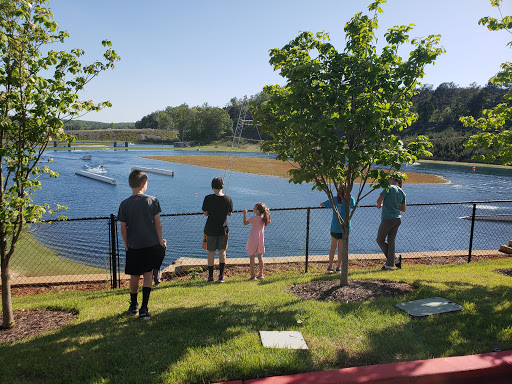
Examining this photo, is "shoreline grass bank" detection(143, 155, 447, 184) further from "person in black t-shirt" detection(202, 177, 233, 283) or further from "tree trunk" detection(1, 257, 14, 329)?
"tree trunk" detection(1, 257, 14, 329)

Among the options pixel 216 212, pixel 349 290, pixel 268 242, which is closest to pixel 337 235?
pixel 349 290

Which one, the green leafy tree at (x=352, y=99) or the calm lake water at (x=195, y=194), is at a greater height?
the green leafy tree at (x=352, y=99)

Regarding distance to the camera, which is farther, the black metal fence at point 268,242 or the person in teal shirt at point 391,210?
the black metal fence at point 268,242

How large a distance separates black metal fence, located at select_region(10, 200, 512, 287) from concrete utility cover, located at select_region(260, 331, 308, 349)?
441 cm

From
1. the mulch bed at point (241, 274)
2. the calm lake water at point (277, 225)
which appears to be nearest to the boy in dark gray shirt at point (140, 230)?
the mulch bed at point (241, 274)

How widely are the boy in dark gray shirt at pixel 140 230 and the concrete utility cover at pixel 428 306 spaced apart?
3.29m

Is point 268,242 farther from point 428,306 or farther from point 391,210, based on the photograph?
point 428,306

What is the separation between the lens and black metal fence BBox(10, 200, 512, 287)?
9.96m

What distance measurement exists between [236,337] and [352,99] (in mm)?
3648

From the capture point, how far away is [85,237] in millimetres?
15461

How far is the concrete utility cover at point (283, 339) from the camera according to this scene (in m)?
3.77

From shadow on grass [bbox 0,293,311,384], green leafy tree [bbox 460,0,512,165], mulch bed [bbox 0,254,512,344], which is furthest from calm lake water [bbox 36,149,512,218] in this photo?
shadow on grass [bbox 0,293,311,384]

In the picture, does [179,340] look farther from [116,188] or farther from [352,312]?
[116,188]

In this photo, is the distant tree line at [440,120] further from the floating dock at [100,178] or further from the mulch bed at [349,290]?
the mulch bed at [349,290]
